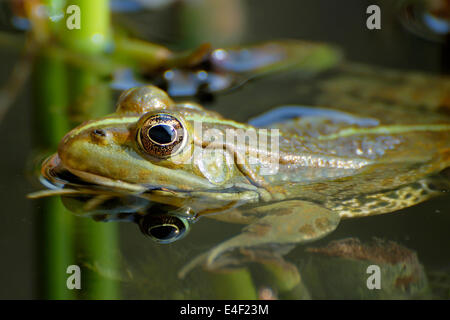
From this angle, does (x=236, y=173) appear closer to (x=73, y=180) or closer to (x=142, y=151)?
(x=142, y=151)

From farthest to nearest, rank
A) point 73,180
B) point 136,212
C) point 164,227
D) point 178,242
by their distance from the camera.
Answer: point 73,180
point 136,212
point 164,227
point 178,242

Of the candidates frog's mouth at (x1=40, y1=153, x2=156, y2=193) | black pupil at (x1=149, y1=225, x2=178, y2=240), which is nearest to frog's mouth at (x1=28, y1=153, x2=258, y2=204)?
frog's mouth at (x1=40, y1=153, x2=156, y2=193)

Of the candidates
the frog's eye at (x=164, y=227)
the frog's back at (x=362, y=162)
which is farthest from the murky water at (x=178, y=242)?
the frog's back at (x=362, y=162)

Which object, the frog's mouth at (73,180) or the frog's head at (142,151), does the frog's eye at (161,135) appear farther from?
the frog's mouth at (73,180)

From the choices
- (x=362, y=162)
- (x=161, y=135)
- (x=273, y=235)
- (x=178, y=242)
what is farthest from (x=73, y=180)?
(x=362, y=162)

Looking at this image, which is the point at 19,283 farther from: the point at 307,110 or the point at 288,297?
the point at 307,110

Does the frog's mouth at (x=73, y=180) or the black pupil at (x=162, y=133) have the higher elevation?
the black pupil at (x=162, y=133)
